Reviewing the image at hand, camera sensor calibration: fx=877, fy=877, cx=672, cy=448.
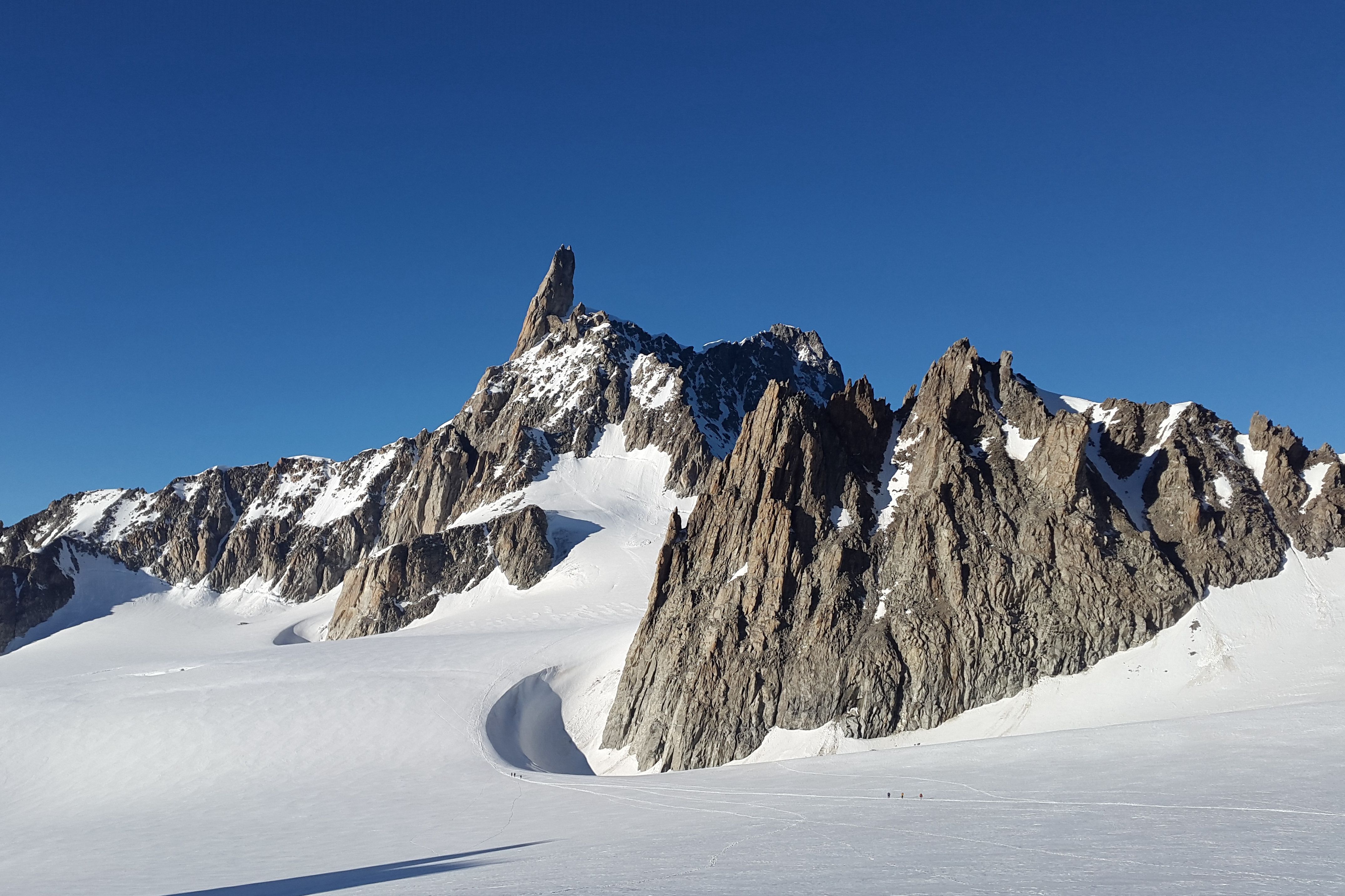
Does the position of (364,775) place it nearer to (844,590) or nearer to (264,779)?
(264,779)

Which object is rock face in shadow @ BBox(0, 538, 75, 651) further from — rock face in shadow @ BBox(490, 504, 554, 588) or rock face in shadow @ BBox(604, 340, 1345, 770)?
rock face in shadow @ BBox(604, 340, 1345, 770)

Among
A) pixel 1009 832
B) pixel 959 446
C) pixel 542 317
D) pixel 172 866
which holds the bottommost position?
pixel 172 866

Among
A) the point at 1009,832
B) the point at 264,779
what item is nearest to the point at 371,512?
the point at 264,779

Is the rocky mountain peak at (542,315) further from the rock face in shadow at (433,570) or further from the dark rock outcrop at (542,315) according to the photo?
the rock face in shadow at (433,570)

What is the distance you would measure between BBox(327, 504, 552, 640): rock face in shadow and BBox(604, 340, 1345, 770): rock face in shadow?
188 ft

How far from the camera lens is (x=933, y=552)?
200ft

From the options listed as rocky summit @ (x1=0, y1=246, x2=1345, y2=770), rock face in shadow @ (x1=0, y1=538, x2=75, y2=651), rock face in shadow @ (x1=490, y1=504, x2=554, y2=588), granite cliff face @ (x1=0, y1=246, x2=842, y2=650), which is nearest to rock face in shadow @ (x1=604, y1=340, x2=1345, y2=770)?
rocky summit @ (x1=0, y1=246, x2=1345, y2=770)

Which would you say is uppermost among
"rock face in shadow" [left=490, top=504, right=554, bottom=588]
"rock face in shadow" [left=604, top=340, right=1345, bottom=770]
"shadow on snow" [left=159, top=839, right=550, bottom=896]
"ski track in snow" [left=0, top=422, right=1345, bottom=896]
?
"rock face in shadow" [left=490, top=504, right=554, bottom=588]

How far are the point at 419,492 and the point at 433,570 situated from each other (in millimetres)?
29365

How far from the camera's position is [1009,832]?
74.8 ft

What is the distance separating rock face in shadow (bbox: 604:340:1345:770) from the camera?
56.7 m

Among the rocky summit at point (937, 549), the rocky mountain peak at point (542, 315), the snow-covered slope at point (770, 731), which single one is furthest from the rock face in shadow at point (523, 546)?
the rocky mountain peak at point (542, 315)

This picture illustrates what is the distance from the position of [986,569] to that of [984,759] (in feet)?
73.2

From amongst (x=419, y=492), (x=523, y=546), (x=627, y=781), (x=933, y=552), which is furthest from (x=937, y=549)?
(x=419, y=492)
